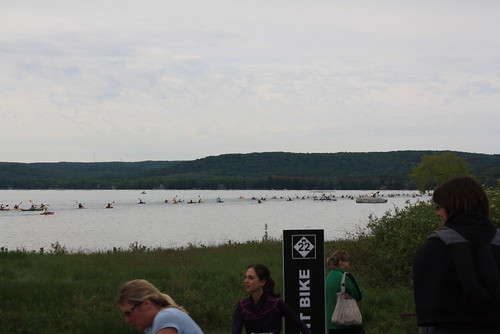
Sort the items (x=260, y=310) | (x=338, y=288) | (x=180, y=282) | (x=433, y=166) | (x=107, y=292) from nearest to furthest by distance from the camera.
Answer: (x=260, y=310), (x=338, y=288), (x=107, y=292), (x=180, y=282), (x=433, y=166)

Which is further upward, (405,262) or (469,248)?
(469,248)

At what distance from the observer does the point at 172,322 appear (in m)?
3.92

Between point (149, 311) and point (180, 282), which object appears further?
point (180, 282)

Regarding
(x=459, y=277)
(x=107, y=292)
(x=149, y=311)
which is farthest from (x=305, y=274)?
(x=107, y=292)

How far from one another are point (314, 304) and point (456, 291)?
538cm

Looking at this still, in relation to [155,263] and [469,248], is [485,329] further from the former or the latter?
[155,263]

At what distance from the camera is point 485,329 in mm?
3820

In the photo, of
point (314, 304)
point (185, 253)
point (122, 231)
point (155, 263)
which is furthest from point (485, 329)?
point (122, 231)

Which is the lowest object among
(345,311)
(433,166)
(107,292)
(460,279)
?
(107,292)

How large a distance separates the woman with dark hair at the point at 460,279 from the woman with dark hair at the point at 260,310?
3.22m

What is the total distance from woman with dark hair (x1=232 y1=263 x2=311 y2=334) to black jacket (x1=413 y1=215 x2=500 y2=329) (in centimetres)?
323

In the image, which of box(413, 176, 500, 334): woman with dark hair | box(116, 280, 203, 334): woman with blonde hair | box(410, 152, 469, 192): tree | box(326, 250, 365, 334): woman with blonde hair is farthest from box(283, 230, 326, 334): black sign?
box(410, 152, 469, 192): tree

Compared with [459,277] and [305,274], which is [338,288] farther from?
[459,277]

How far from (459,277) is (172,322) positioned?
176 cm
